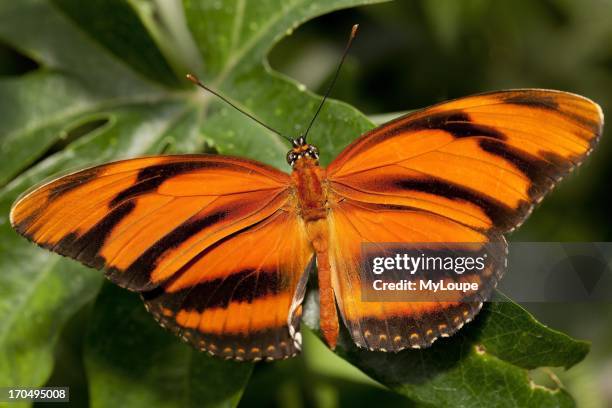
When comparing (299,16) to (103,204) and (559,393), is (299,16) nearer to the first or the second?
(103,204)

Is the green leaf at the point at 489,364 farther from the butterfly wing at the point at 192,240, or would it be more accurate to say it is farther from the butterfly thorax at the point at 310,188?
the butterfly thorax at the point at 310,188

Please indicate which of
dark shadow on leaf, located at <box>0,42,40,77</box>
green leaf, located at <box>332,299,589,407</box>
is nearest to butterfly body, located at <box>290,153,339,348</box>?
green leaf, located at <box>332,299,589,407</box>

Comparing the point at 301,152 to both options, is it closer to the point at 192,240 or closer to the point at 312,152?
the point at 312,152

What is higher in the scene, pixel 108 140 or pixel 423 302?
pixel 108 140

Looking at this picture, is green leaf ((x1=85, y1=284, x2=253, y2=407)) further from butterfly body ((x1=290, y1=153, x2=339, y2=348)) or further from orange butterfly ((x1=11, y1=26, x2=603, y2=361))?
butterfly body ((x1=290, y1=153, x2=339, y2=348))

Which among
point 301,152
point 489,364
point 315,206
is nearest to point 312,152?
point 301,152

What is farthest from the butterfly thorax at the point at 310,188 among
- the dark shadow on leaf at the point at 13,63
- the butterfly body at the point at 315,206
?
the dark shadow on leaf at the point at 13,63

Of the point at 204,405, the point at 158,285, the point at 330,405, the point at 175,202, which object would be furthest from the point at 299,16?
the point at 330,405

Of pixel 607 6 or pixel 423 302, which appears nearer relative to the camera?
pixel 423 302
